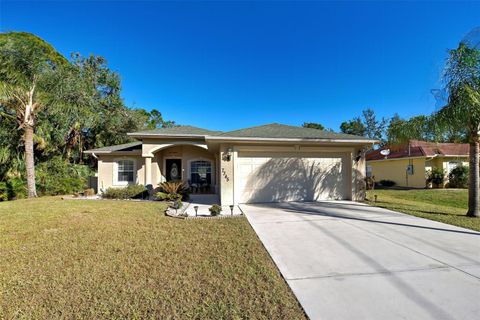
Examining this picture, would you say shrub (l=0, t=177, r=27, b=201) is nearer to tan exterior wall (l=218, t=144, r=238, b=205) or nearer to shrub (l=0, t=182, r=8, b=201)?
shrub (l=0, t=182, r=8, b=201)

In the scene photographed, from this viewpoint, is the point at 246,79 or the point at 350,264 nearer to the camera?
the point at 350,264

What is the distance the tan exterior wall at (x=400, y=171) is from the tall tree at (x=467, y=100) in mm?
13017

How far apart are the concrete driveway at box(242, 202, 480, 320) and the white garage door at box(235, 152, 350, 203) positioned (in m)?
3.13

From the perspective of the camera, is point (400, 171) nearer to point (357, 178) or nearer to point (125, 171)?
point (357, 178)

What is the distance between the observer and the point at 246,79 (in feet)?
62.8

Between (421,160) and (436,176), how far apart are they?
1605 millimetres

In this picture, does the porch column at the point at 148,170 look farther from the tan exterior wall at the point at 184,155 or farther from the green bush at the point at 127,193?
the tan exterior wall at the point at 184,155

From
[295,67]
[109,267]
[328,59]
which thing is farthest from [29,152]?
[328,59]

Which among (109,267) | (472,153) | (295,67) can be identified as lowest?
(109,267)

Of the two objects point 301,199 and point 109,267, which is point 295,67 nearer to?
point 301,199

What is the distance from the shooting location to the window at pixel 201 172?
1395cm

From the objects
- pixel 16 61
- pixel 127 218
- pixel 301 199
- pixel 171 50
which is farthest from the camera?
pixel 171 50

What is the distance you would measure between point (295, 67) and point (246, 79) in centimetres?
432

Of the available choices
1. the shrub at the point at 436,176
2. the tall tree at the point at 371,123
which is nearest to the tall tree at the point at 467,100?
the shrub at the point at 436,176
